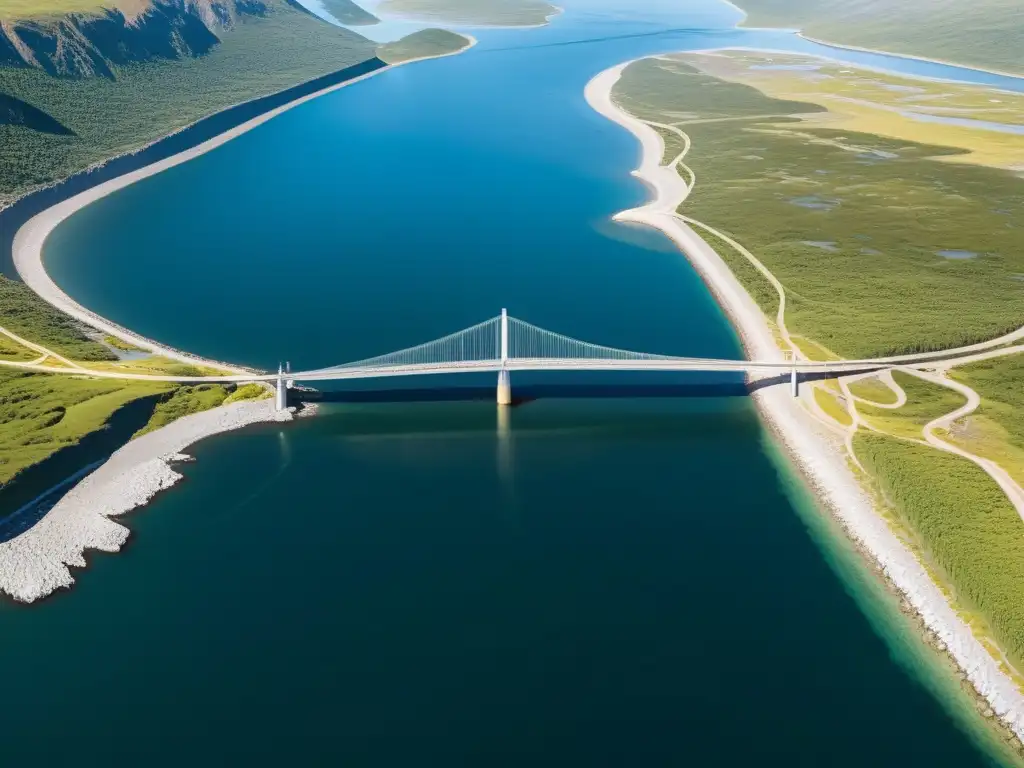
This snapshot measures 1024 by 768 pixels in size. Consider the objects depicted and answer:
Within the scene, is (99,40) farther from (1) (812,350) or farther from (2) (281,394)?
(1) (812,350)

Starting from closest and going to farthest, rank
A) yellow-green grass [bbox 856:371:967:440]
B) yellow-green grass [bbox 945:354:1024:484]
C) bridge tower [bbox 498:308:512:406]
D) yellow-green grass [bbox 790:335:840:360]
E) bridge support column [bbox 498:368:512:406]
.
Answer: yellow-green grass [bbox 945:354:1024:484] < yellow-green grass [bbox 856:371:967:440] < bridge tower [bbox 498:308:512:406] < bridge support column [bbox 498:368:512:406] < yellow-green grass [bbox 790:335:840:360]

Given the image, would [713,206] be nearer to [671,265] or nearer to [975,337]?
[671,265]

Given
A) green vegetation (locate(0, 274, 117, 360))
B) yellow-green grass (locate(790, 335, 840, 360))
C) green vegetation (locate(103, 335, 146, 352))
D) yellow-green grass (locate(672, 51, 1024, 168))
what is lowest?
yellow-green grass (locate(790, 335, 840, 360))

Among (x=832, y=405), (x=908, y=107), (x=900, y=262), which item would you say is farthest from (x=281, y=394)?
(x=908, y=107)

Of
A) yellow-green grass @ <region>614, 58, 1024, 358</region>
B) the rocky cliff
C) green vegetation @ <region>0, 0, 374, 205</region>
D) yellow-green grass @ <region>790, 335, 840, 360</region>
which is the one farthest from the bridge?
the rocky cliff

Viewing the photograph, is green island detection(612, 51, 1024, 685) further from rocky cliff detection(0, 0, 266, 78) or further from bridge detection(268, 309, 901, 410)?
rocky cliff detection(0, 0, 266, 78)

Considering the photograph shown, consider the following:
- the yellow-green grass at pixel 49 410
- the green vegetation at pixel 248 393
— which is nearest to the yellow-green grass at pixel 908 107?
the green vegetation at pixel 248 393

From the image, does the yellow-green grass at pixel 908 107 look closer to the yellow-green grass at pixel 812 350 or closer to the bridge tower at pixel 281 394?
the yellow-green grass at pixel 812 350
